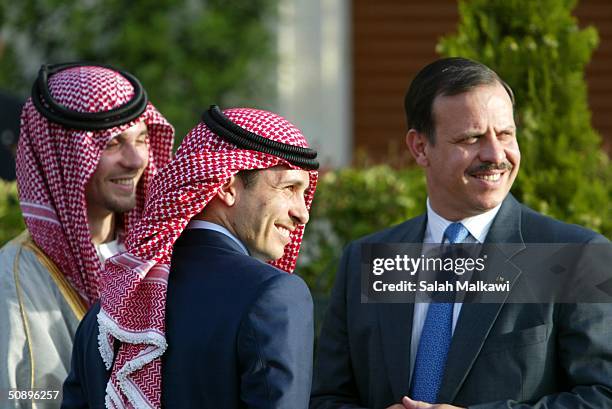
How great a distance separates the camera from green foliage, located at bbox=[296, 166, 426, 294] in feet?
17.8

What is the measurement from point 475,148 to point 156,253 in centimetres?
98

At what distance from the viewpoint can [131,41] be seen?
8.45 metres

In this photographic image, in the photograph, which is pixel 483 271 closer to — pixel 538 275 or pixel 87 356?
pixel 538 275

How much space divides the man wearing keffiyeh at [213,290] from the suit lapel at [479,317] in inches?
20.1

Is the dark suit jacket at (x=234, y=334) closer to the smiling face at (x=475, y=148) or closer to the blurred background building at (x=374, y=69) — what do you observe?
the smiling face at (x=475, y=148)

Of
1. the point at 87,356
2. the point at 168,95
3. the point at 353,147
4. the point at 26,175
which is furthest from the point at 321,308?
the point at 353,147

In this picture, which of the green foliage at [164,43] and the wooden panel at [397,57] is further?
the wooden panel at [397,57]

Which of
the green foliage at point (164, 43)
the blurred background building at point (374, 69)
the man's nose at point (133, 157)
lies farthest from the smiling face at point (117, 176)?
the blurred background building at point (374, 69)

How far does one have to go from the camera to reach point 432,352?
290 cm

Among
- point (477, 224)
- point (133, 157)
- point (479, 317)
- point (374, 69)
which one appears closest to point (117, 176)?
point (133, 157)

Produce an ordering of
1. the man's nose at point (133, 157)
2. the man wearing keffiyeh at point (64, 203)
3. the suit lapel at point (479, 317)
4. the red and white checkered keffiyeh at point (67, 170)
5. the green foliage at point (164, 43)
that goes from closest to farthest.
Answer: the suit lapel at point (479, 317), the man wearing keffiyeh at point (64, 203), the red and white checkered keffiyeh at point (67, 170), the man's nose at point (133, 157), the green foliage at point (164, 43)

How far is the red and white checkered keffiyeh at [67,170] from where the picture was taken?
354cm

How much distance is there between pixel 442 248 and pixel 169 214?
2.82ft

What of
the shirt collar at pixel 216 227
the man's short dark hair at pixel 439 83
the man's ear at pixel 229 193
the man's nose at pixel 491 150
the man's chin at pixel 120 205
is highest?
the man's short dark hair at pixel 439 83
